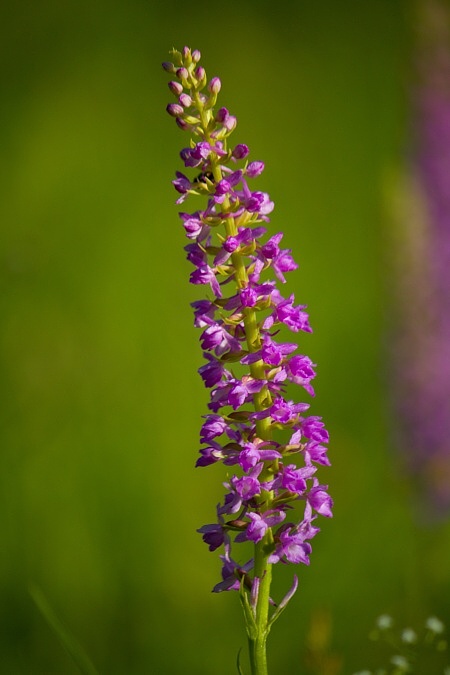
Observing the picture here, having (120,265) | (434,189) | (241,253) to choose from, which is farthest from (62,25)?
(241,253)

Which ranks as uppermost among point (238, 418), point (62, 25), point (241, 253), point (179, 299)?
point (62, 25)

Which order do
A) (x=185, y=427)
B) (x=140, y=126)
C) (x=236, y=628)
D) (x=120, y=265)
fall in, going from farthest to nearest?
(x=140, y=126)
(x=120, y=265)
(x=185, y=427)
(x=236, y=628)

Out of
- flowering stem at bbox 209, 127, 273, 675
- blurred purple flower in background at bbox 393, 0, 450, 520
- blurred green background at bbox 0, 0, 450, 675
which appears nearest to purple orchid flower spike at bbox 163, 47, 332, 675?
flowering stem at bbox 209, 127, 273, 675

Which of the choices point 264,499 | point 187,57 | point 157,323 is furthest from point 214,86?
point 157,323

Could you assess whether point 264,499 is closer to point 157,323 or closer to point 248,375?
point 248,375

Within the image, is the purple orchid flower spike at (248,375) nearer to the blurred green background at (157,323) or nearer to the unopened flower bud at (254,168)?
the unopened flower bud at (254,168)

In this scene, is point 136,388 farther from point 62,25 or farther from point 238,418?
point 62,25

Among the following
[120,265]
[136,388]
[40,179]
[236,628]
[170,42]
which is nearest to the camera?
[236,628]
